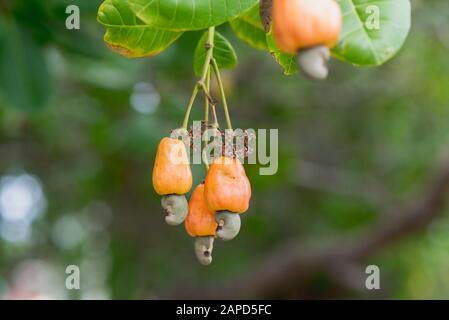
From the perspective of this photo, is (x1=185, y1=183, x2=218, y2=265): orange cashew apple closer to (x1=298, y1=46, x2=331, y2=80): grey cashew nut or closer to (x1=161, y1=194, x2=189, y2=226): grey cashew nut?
(x1=161, y1=194, x2=189, y2=226): grey cashew nut

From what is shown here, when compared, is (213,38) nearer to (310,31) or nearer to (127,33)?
(127,33)

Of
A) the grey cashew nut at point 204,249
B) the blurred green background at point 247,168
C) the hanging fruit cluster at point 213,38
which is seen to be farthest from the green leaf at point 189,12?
the blurred green background at point 247,168

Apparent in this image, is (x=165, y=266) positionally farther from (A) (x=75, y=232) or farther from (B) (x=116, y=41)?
(B) (x=116, y=41)

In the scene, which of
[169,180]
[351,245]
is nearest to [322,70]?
[169,180]

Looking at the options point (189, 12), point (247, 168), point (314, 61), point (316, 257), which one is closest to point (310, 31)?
point (314, 61)

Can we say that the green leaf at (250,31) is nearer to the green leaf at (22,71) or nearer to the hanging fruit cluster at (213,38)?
the hanging fruit cluster at (213,38)
